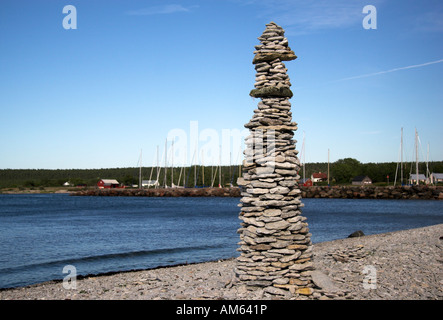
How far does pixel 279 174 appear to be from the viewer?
11898mm

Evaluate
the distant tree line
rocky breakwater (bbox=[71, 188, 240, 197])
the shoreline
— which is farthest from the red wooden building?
the distant tree line

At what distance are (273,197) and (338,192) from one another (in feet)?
350

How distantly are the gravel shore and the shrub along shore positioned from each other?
84.7 m

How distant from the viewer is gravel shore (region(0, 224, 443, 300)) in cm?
1209

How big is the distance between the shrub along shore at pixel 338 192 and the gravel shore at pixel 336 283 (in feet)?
278

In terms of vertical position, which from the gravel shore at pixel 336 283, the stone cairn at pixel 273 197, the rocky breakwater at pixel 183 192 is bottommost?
the rocky breakwater at pixel 183 192

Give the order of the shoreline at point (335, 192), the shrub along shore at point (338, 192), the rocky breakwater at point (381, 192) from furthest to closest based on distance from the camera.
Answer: the shoreline at point (335, 192)
the shrub along shore at point (338, 192)
the rocky breakwater at point (381, 192)

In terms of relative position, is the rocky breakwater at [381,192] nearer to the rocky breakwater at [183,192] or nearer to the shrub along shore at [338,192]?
the shrub along shore at [338,192]

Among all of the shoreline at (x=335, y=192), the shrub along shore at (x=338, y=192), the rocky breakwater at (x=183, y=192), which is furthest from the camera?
the rocky breakwater at (x=183, y=192)

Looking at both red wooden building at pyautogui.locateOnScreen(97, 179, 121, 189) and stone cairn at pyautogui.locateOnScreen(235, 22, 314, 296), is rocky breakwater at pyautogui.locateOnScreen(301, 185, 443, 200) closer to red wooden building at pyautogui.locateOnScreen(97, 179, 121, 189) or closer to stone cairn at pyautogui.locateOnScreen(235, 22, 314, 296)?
red wooden building at pyautogui.locateOnScreen(97, 179, 121, 189)

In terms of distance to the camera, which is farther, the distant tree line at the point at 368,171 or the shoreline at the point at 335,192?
the distant tree line at the point at 368,171

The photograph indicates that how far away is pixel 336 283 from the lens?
13117 millimetres

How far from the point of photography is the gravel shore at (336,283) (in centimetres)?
1209

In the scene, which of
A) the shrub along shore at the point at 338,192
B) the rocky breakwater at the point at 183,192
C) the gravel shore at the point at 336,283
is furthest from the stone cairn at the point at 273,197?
the rocky breakwater at the point at 183,192
